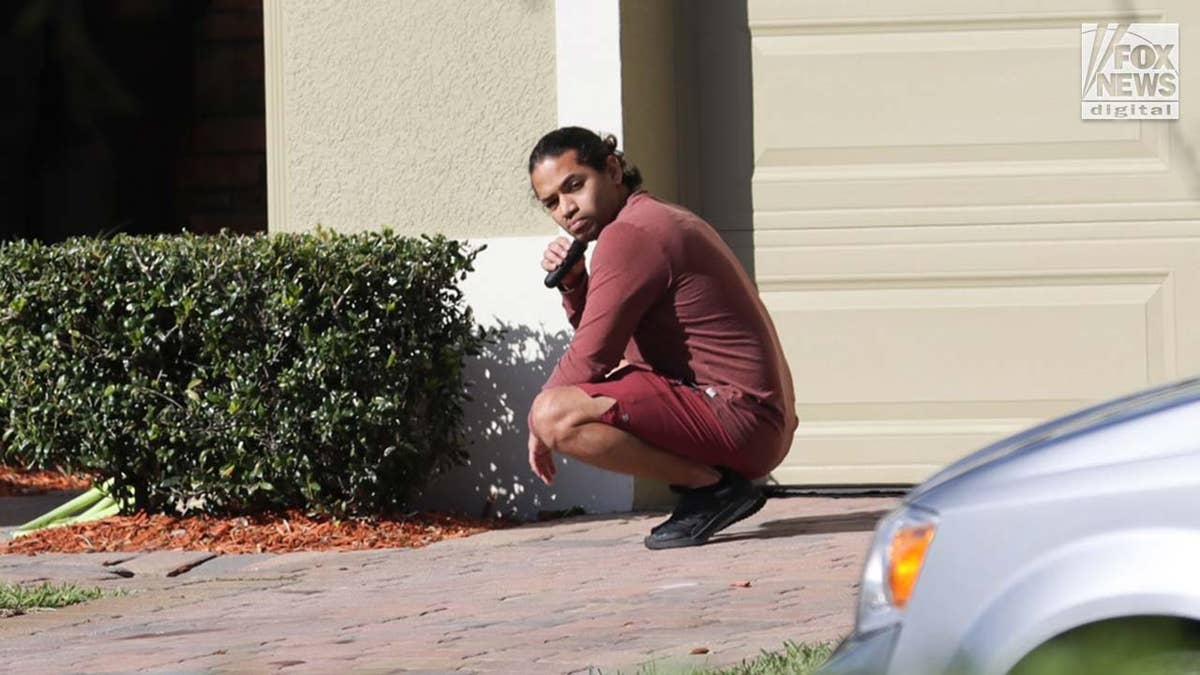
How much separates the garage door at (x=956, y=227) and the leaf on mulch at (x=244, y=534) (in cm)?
163

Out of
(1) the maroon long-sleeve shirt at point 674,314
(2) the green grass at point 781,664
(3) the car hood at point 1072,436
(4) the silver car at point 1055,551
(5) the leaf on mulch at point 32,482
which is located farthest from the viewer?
(5) the leaf on mulch at point 32,482

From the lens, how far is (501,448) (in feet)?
26.4

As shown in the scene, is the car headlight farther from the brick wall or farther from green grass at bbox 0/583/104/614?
the brick wall

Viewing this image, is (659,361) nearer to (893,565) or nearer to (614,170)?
(614,170)

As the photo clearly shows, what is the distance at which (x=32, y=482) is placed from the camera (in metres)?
10.5

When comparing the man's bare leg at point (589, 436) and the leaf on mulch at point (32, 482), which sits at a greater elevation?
the man's bare leg at point (589, 436)

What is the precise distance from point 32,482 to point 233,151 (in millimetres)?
2565

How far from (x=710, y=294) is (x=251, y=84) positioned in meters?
5.94

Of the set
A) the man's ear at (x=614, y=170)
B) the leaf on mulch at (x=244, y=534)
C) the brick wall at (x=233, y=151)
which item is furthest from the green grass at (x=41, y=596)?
the brick wall at (x=233, y=151)

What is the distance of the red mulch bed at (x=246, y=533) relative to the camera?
24.1 ft

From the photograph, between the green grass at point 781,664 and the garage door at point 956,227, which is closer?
the green grass at point 781,664

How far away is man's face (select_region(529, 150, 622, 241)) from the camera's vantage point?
6.68 m

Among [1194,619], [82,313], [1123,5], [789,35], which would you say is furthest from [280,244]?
[1194,619]

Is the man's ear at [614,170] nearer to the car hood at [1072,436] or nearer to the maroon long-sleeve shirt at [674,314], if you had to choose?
the maroon long-sleeve shirt at [674,314]
